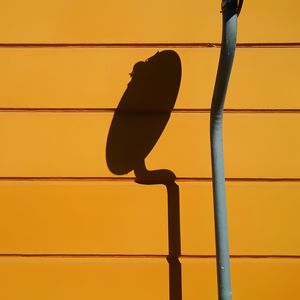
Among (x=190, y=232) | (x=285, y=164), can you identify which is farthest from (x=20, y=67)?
(x=285, y=164)

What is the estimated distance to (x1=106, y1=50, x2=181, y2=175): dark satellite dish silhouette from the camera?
1.39 metres

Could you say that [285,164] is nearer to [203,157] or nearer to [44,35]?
[203,157]

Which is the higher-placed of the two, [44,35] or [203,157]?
[44,35]

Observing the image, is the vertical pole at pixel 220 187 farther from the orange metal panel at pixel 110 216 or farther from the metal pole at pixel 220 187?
the orange metal panel at pixel 110 216

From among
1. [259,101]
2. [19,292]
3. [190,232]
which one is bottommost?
[19,292]

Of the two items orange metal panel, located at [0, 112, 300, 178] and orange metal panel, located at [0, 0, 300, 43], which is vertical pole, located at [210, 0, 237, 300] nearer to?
orange metal panel, located at [0, 112, 300, 178]

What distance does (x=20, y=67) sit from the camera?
1402mm

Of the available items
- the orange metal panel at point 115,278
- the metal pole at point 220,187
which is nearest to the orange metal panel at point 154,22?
the metal pole at point 220,187

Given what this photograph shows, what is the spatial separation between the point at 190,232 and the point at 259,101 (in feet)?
2.01

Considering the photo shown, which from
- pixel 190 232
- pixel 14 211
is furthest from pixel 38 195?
pixel 190 232

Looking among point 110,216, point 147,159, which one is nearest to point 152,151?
point 147,159

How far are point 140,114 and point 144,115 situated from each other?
0.7 inches

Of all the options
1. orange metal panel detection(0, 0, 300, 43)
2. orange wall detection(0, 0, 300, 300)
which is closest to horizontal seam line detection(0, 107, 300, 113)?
orange wall detection(0, 0, 300, 300)

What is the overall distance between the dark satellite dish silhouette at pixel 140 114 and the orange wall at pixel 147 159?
3 centimetres
